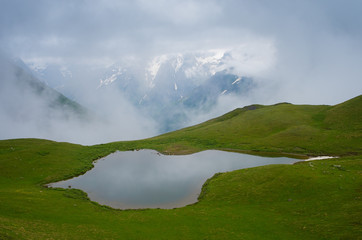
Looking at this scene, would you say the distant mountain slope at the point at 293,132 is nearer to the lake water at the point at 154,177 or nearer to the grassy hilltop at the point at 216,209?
the grassy hilltop at the point at 216,209

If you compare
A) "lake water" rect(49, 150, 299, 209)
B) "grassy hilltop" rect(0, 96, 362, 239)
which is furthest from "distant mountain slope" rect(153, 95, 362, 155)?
"lake water" rect(49, 150, 299, 209)

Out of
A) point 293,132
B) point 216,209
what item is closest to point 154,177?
point 216,209

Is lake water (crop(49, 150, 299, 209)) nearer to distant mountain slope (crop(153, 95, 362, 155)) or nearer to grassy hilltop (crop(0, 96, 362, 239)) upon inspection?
grassy hilltop (crop(0, 96, 362, 239))

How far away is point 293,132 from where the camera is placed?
102 m

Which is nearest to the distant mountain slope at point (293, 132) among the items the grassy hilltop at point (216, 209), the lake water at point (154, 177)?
the grassy hilltop at point (216, 209)

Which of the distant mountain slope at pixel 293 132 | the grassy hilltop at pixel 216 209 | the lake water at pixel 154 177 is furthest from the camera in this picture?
the distant mountain slope at pixel 293 132

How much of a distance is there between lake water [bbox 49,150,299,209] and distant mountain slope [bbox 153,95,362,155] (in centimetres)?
1497

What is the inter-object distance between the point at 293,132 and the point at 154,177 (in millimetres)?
71424

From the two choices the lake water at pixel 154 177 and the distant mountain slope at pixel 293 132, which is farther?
the distant mountain slope at pixel 293 132

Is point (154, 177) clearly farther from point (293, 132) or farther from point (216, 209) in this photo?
point (293, 132)

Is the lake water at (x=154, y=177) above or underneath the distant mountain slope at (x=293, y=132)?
underneath

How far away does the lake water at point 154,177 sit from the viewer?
48284mm

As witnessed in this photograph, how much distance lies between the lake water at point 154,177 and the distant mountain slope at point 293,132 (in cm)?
1497

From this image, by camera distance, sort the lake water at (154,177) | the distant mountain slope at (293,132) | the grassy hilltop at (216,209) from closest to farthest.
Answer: the grassy hilltop at (216,209)
the lake water at (154,177)
the distant mountain slope at (293,132)
